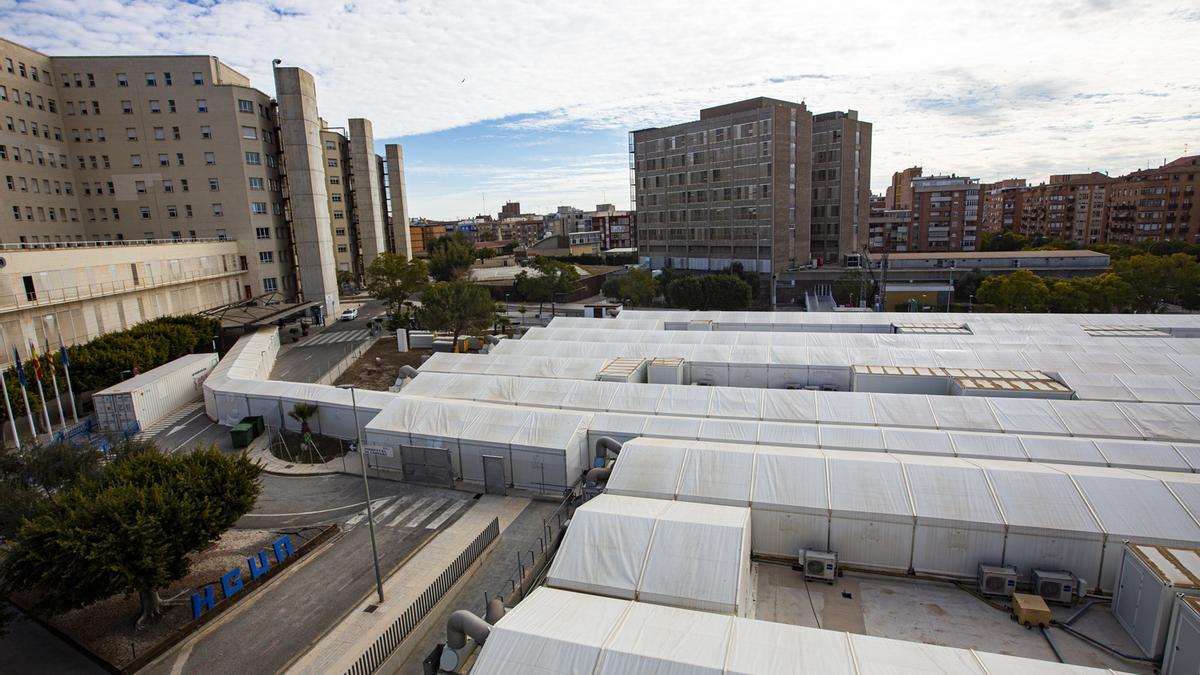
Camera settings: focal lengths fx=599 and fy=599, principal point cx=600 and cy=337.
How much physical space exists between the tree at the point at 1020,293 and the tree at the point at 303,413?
195 ft

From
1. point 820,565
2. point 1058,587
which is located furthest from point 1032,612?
point 820,565

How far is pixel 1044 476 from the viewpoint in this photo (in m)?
17.8

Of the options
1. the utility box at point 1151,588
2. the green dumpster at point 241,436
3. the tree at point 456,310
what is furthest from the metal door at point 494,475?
the tree at point 456,310

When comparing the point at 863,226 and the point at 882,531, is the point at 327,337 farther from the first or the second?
the point at 863,226

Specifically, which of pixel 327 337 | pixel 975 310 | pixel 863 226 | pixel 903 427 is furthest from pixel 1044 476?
pixel 863 226

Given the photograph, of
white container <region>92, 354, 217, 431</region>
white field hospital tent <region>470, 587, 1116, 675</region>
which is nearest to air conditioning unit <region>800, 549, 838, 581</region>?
white field hospital tent <region>470, 587, 1116, 675</region>

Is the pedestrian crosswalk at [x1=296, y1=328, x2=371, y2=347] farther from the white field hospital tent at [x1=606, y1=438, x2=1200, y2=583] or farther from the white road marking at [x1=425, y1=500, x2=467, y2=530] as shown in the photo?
the white field hospital tent at [x1=606, y1=438, x2=1200, y2=583]

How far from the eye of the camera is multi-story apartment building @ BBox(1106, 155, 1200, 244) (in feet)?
318

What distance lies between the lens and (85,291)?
4303cm

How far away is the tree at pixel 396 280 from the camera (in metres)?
64.8

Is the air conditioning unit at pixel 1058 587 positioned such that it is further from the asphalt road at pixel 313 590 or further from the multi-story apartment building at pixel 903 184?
the multi-story apartment building at pixel 903 184

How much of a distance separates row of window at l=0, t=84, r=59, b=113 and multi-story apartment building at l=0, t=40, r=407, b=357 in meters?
0.10

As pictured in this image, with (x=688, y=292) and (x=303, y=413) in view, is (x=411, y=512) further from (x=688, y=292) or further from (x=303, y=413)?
(x=688, y=292)

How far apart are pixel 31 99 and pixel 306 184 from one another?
23481mm
